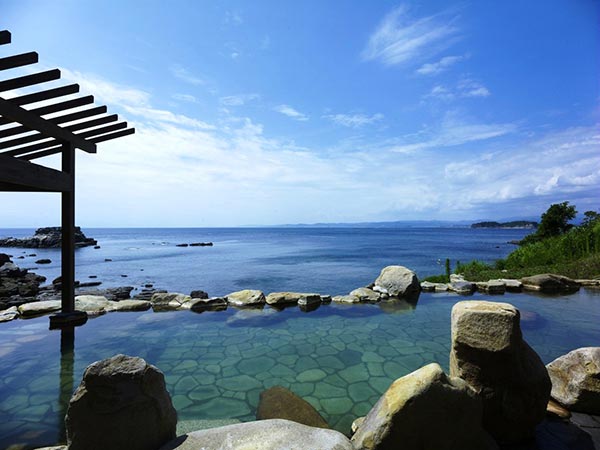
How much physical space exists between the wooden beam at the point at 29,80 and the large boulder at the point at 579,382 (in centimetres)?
844

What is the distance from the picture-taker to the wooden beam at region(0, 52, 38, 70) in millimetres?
3521

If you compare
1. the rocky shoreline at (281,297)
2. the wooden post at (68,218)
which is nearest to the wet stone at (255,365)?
the rocky shoreline at (281,297)

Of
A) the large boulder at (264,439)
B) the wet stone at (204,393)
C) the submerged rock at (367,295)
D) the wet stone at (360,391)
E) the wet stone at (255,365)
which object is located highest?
the large boulder at (264,439)

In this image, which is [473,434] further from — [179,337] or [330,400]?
[179,337]

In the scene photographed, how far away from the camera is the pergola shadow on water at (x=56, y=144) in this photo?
4.14m

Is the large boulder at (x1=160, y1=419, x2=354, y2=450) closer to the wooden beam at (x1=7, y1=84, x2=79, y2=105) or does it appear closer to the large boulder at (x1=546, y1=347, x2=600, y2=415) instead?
the large boulder at (x1=546, y1=347, x2=600, y2=415)

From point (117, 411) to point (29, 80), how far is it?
4558 mm

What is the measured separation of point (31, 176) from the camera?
518 centimetres

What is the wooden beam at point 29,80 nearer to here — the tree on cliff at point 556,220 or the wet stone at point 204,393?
the wet stone at point 204,393

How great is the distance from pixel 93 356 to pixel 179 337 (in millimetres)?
1605

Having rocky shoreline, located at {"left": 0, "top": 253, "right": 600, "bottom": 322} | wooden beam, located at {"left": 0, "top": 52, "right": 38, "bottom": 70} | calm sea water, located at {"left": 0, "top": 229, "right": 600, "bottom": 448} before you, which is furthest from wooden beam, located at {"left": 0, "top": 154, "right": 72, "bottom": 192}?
rocky shoreline, located at {"left": 0, "top": 253, "right": 600, "bottom": 322}

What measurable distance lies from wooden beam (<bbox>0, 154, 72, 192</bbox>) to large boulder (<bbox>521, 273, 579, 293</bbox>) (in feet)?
47.7

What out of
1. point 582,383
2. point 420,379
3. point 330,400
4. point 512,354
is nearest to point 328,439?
point 420,379

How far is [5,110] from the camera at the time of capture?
4391mm
